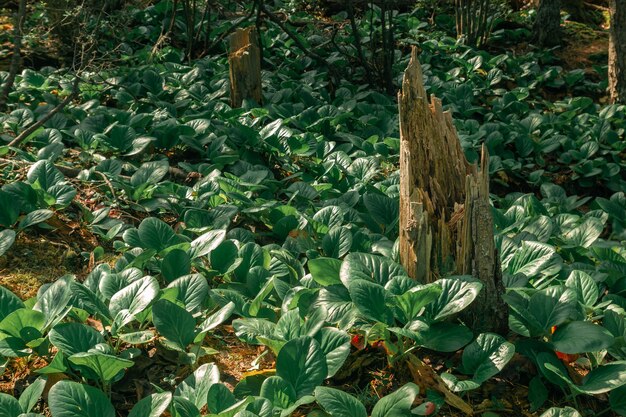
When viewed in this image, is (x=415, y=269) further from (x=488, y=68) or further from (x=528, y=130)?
(x=488, y=68)

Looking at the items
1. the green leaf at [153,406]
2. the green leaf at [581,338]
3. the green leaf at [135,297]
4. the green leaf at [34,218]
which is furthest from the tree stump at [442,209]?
the green leaf at [34,218]

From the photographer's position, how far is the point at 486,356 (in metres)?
2.53

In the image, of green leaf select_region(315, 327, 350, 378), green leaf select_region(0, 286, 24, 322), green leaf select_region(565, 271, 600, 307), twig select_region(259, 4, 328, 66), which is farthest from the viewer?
twig select_region(259, 4, 328, 66)

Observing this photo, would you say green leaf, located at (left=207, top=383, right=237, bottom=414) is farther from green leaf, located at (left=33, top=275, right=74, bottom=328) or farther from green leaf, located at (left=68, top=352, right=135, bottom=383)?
green leaf, located at (left=33, top=275, right=74, bottom=328)

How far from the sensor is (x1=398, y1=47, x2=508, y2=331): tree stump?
2.71 metres

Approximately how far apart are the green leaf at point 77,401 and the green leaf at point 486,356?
117 centimetres

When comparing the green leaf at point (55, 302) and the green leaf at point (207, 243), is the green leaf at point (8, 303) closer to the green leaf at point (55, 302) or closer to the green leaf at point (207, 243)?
the green leaf at point (55, 302)

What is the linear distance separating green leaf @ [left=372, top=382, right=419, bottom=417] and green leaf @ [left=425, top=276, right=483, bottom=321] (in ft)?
1.10

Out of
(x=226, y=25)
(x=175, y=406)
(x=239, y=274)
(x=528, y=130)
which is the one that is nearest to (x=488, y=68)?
(x=528, y=130)

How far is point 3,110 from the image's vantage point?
5379mm

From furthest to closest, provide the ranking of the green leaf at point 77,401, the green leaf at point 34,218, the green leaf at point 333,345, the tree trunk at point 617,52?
1. the tree trunk at point 617,52
2. the green leaf at point 34,218
3. the green leaf at point 333,345
4. the green leaf at point 77,401

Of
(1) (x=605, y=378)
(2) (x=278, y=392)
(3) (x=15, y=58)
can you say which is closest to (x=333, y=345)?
(2) (x=278, y=392)

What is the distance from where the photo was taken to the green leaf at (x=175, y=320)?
8.57 feet

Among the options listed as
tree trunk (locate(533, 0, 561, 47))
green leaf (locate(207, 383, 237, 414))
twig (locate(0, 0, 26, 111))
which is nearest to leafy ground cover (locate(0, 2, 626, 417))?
green leaf (locate(207, 383, 237, 414))
